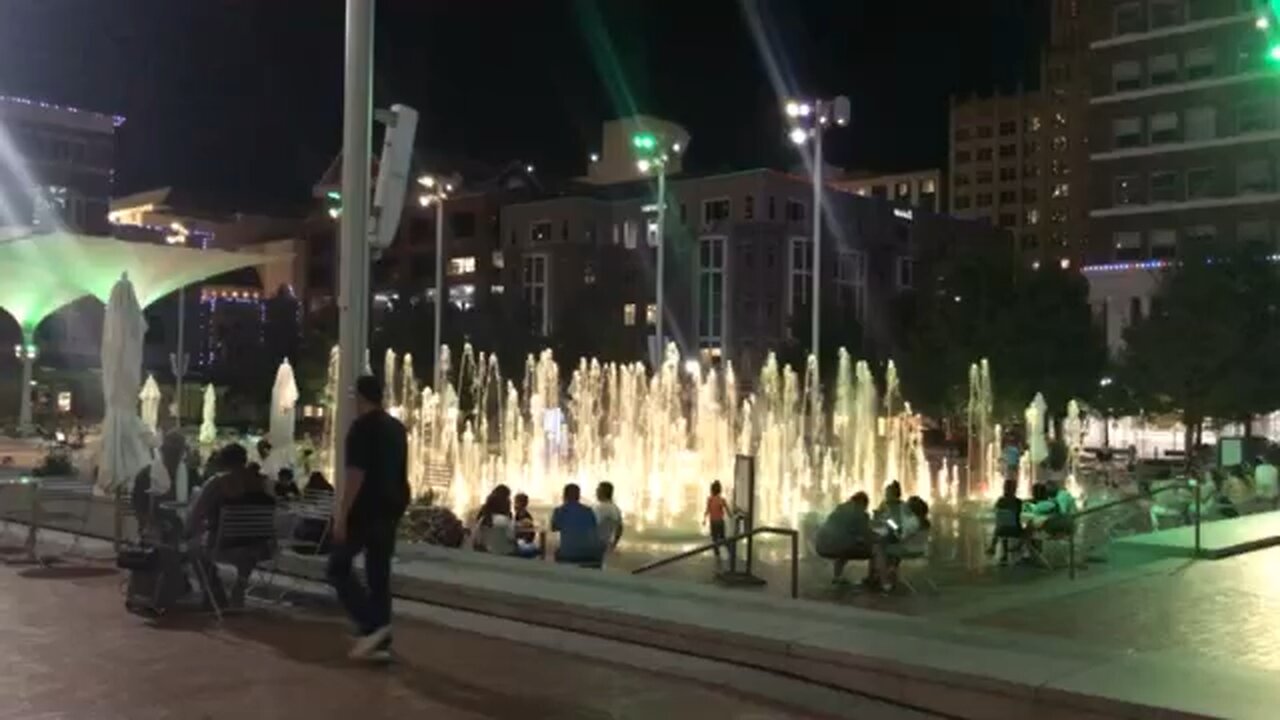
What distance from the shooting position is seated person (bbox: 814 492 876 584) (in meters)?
13.3

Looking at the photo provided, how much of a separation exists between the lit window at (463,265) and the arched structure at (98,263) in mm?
52245

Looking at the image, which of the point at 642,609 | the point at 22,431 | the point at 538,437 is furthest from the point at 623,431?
the point at 642,609

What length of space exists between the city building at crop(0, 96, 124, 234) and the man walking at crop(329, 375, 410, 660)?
68.1m

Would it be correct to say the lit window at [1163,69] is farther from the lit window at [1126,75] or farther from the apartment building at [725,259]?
the apartment building at [725,259]

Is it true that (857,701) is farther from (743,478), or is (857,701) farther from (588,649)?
(743,478)

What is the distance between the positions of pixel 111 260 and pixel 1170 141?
44.9m

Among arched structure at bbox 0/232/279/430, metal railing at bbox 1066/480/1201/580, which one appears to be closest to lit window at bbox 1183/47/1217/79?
metal railing at bbox 1066/480/1201/580

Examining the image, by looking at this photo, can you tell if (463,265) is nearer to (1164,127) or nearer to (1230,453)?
(1164,127)

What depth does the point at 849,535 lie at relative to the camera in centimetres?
1329

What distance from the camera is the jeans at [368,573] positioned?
838cm

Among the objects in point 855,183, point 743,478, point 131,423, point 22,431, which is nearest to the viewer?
point 743,478

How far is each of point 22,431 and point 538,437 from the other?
1671 cm

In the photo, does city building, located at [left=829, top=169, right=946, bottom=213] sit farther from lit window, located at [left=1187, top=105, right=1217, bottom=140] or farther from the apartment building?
lit window, located at [left=1187, top=105, right=1217, bottom=140]

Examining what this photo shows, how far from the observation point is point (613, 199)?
81438 mm
